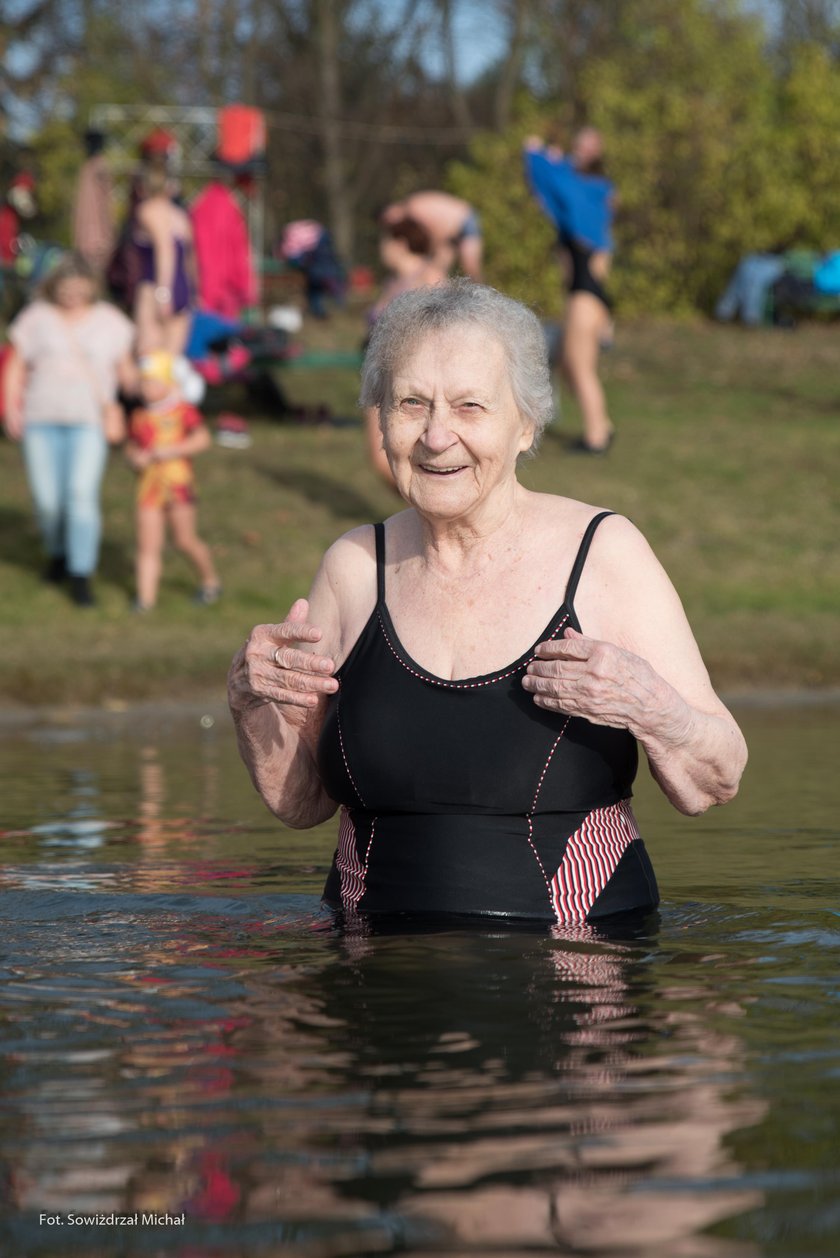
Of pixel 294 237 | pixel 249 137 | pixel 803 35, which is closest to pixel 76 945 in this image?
pixel 249 137

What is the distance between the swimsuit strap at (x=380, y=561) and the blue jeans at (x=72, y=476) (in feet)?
27.9

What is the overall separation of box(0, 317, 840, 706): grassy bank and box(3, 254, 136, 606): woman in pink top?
24.5 inches

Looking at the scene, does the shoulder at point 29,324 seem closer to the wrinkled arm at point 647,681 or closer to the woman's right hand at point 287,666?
the woman's right hand at point 287,666

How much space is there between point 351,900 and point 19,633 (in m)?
7.89

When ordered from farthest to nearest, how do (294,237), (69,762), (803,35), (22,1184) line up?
(803,35), (294,237), (69,762), (22,1184)

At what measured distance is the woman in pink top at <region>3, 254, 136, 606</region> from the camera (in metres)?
13.0

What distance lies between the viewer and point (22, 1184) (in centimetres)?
297

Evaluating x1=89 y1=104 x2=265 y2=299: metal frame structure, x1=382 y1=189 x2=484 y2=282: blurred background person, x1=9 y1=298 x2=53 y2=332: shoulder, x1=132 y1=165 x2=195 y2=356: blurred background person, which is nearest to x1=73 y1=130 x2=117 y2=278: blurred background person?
x1=132 y1=165 x2=195 y2=356: blurred background person

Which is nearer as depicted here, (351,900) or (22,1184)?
(22,1184)

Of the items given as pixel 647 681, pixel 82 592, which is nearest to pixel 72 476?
pixel 82 592

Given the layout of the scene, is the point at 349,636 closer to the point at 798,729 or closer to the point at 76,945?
the point at 76,945

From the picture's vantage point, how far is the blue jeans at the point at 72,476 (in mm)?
13047

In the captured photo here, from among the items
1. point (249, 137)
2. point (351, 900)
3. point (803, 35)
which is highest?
point (803, 35)

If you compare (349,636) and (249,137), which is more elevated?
Result: (249,137)
